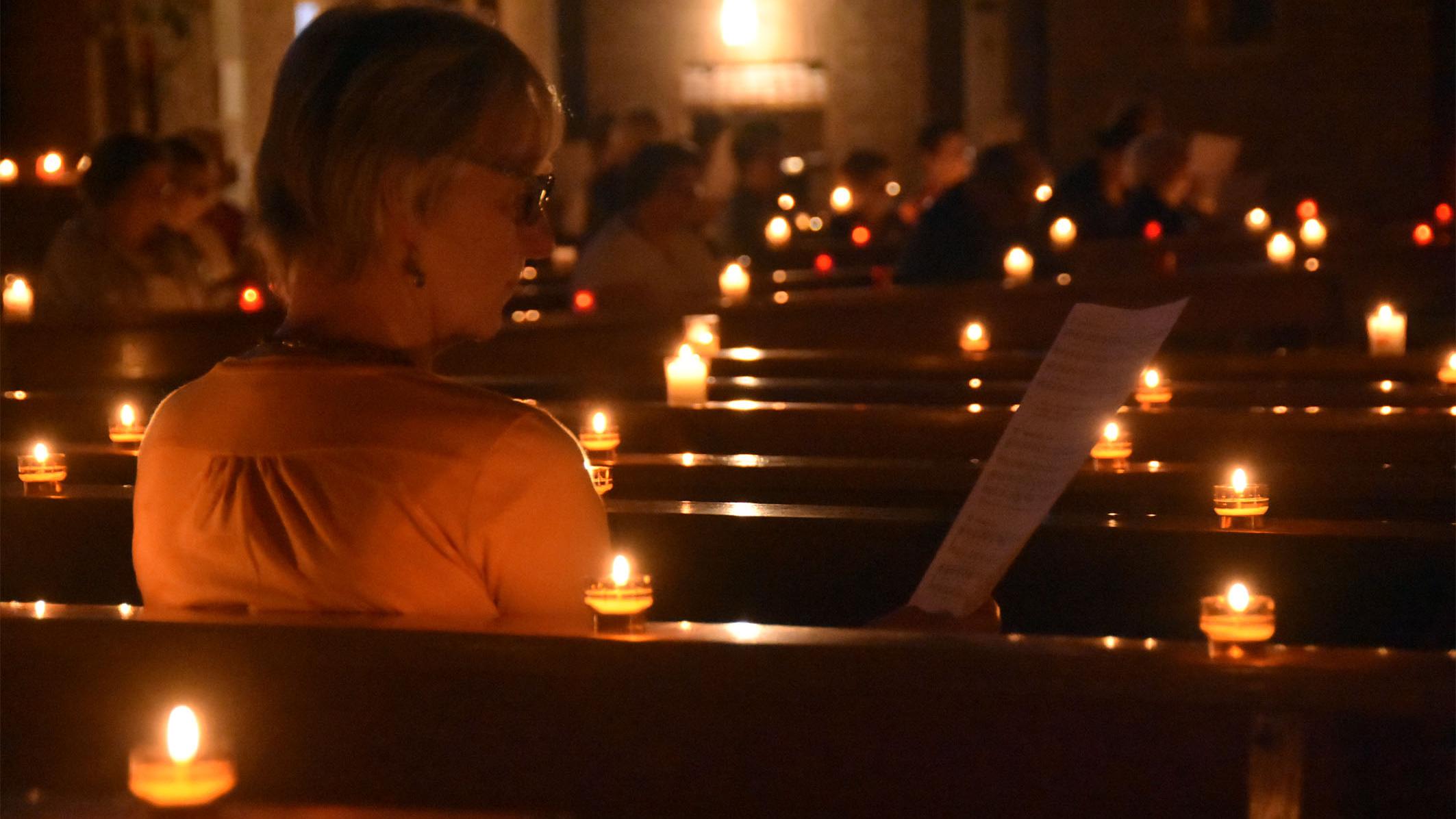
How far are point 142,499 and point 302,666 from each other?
298mm

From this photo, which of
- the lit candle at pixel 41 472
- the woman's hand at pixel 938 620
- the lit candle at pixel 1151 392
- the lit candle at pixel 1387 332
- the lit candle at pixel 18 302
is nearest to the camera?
the woman's hand at pixel 938 620

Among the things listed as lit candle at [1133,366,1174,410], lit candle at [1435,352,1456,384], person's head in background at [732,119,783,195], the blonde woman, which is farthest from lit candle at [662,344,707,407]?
person's head in background at [732,119,783,195]

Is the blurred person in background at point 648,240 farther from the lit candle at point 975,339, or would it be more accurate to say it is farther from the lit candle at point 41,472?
the lit candle at point 41,472

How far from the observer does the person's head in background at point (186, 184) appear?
6.70 m

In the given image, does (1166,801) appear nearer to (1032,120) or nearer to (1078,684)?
(1078,684)

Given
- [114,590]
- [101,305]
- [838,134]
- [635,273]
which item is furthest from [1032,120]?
[114,590]

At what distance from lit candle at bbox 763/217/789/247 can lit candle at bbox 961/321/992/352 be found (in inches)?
150

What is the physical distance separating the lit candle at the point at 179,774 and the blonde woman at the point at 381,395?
1.39 ft

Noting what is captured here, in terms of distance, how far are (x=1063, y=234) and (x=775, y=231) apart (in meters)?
2.28

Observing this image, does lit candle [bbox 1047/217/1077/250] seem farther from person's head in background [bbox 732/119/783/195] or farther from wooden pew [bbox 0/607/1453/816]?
wooden pew [bbox 0/607/1453/816]

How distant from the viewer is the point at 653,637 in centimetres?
169

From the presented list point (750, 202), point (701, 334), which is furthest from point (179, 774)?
point (750, 202)

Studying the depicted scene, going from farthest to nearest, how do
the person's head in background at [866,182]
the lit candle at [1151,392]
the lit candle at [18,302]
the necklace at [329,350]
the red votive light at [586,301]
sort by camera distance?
the person's head in background at [866,182]
the red votive light at [586,301]
the lit candle at [18,302]
the lit candle at [1151,392]
the necklace at [329,350]

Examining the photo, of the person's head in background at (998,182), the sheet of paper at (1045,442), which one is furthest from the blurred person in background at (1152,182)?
the sheet of paper at (1045,442)
